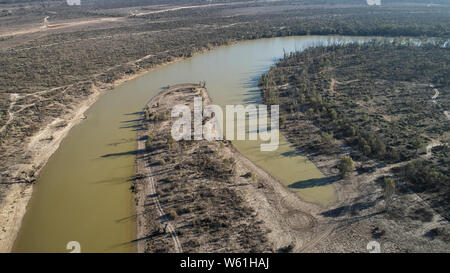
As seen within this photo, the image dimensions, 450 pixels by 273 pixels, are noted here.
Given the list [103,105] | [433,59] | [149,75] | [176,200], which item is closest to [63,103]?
[103,105]

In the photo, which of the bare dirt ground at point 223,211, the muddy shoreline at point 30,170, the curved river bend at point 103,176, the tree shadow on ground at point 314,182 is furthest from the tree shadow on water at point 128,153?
the tree shadow on ground at point 314,182

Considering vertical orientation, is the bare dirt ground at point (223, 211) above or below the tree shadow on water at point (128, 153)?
below

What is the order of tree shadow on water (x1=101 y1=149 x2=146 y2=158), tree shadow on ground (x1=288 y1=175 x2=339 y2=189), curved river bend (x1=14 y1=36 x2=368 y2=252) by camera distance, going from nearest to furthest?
1. curved river bend (x1=14 y1=36 x2=368 y2=252)
2. tree shadow on ground (x1=288 y1=175 x2=339 y2=189)
3. tree shadow on water (x1=101 y1=149 x2=146 y2=158)

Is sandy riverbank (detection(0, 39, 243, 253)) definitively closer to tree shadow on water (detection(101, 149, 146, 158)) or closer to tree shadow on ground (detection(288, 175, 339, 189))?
tree shadow on water (detection(101, 149, 146, 158))

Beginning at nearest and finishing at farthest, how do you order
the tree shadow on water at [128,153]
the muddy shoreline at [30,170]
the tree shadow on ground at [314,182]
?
1. the muddy shoreline at [30,170]
2. the tree shadow on ground at [314,182]
3. the tree shadow on water at [128,153]

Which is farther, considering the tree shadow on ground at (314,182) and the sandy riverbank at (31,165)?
the tree shadow on ground at (314,182)

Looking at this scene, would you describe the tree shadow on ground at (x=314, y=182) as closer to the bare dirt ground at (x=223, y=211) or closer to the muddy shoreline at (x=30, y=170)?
the bare dirt ground at (x=223, y=211)

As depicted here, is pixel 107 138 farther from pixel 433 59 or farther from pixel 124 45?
pixel 433 59

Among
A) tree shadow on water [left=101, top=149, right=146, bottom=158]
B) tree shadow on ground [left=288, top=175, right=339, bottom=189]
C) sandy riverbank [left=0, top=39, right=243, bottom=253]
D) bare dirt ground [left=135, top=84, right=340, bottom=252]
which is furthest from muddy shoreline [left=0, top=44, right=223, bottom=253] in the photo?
tree shadow on ground [left=288, top=175, right=339, bottom=189]

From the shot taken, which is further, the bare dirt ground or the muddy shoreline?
the muddy shoreline

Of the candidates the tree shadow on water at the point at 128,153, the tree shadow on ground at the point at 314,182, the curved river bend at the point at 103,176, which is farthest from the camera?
the tree shadow on water at the point at 128,153
